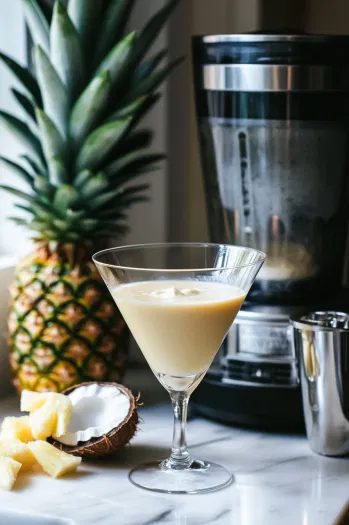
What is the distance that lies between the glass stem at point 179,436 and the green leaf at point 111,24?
1.75ft

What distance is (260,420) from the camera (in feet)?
4.46

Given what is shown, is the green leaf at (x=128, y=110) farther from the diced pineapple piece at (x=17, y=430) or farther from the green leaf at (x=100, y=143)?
the diced pineapple piece at (x=17, y=430)

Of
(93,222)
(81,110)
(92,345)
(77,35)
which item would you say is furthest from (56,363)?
(77,35)

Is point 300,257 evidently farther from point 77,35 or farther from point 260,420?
point 77,35

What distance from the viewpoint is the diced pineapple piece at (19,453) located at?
1.20 metres

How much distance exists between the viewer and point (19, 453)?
120 centimetres

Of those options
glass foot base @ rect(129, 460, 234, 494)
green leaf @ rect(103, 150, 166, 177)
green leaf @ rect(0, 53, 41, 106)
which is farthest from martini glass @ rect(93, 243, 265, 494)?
green leaf @ rect(0, 53, 41, 106)

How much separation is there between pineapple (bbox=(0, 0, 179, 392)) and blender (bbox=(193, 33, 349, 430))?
0.12 m

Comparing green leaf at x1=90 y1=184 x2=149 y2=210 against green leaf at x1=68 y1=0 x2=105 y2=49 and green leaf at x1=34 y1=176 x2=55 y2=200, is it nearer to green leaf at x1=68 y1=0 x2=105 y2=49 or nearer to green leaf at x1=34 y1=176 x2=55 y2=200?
green leaf at x1=34 y1=176 x2=55 y2=200

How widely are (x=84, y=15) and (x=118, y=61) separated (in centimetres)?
9

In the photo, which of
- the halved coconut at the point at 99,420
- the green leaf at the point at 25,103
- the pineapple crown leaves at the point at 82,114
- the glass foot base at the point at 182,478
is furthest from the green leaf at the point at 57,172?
the glass foot base at the point at 182,478

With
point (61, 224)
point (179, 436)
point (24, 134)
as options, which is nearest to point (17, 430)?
point (179, 436)

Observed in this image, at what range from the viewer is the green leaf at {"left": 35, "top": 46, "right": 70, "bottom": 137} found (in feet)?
4.46

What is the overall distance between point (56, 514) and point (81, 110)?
0.58 m
